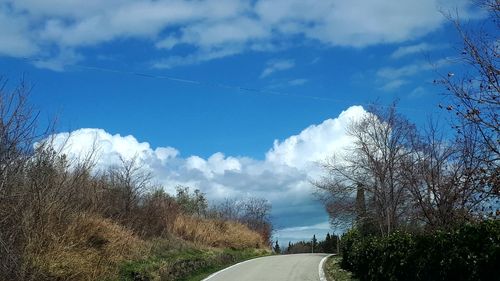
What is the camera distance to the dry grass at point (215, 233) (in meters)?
32.6

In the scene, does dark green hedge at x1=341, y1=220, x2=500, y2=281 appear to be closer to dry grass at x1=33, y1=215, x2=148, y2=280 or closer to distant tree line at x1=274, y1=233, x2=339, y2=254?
dry grass at x1=33, y1=215, x2=148, y2=280

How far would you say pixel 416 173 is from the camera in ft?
85.1

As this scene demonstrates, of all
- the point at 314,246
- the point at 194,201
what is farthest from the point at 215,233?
the point at 314,246

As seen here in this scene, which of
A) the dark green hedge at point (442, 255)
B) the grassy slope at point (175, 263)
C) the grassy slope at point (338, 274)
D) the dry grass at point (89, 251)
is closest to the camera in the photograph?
the dark green hedge at point (442, 255)

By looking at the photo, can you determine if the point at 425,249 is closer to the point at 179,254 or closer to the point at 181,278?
the point at 181,278

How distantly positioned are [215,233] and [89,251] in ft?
72.8

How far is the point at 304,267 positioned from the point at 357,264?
7.08 m

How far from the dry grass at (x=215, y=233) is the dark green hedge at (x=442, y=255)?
17704 millimetres

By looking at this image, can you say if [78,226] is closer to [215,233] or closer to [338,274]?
[338,274]

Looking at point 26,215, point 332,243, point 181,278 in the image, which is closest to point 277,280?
point 181,278

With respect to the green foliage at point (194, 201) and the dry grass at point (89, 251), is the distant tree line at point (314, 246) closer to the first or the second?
the green foliage at point (194, 201)

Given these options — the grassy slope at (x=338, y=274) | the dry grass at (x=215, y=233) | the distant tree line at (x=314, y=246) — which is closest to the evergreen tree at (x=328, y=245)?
the distant tree line at (x=314, y=246)

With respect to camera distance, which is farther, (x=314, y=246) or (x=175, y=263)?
(x=314, y=246)

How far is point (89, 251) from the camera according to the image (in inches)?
620
